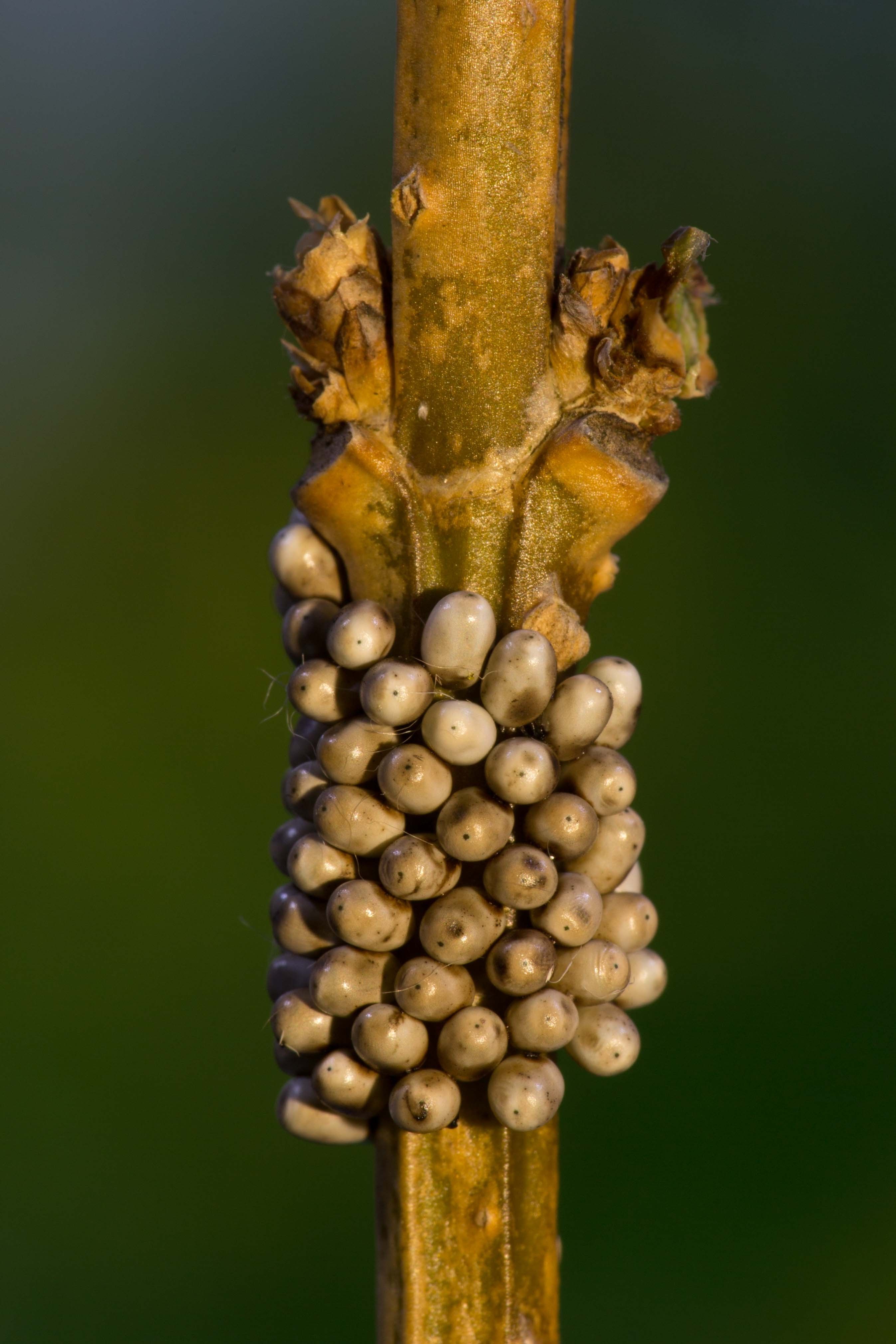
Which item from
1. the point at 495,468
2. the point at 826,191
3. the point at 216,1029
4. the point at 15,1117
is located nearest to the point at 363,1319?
the point at 216,1029

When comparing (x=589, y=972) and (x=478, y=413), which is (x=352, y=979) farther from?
(x=478, y=413)

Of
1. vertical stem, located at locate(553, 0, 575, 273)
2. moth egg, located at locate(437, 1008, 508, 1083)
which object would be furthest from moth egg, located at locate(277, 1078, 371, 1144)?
vertical stem, located at locate(553, 0, 575, 273)

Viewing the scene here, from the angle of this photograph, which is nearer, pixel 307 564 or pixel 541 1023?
pixel 541 1023

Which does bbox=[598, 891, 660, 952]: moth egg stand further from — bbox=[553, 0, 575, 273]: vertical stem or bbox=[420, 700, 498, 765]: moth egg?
bbox=[553, 0, 575, 273]: vertical stem

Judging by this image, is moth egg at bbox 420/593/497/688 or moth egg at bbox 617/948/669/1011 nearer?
moth egg at bbox 420/593/497/688

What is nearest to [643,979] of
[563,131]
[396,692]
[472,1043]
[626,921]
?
[626,921]

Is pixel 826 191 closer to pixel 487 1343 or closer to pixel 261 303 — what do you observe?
pixel 261 303
